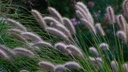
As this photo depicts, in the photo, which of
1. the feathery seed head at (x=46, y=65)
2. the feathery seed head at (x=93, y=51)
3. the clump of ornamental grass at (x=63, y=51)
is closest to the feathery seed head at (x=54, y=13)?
the clump of ornamental grass at (x=63, y=51)

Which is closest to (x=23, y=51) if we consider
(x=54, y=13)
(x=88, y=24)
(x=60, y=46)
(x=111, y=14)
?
(x=60, y=46)

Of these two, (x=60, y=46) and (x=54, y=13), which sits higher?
(x=54, y=13)

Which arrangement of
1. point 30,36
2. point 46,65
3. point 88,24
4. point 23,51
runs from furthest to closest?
point 88,24
point 30,36
point 23,51
point 46,65

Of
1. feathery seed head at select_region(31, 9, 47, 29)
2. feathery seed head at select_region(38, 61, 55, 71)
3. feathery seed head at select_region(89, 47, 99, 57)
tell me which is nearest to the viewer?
feathery seed head at select_region(38, 61, 55, 71)

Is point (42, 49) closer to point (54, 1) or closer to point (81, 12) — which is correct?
point (81, 12)

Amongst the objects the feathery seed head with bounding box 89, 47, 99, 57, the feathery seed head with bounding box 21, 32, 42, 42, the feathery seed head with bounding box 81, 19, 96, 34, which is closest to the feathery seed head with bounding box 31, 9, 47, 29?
the feathery seed head with bounding box 21, 32, 42, 42

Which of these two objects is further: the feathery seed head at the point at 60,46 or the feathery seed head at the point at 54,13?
the feathery seed head at the point at 54,13

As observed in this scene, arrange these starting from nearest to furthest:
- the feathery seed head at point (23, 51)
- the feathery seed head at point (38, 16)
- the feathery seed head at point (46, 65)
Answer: the feathery seed head at point (46, 65), the feathery seed head at point (23, 51), the feathery seed head at point (38, 16)

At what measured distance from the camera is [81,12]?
356 centimetres

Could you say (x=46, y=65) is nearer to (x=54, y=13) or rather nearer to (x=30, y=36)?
(x=30, y=36)

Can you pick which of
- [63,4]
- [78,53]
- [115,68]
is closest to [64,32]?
[78,53]

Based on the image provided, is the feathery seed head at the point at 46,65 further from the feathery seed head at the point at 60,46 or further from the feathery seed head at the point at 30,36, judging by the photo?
the feathery seed head at the point at 30,36

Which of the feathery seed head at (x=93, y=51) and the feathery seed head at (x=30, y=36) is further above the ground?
the feathery seed head at (x=30, y=36)

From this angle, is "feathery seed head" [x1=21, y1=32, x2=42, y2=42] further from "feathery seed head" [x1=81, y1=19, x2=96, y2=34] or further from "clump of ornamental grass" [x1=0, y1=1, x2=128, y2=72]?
"feathery seed head" [x1=81, y1=19, x2=96, y2=34]
